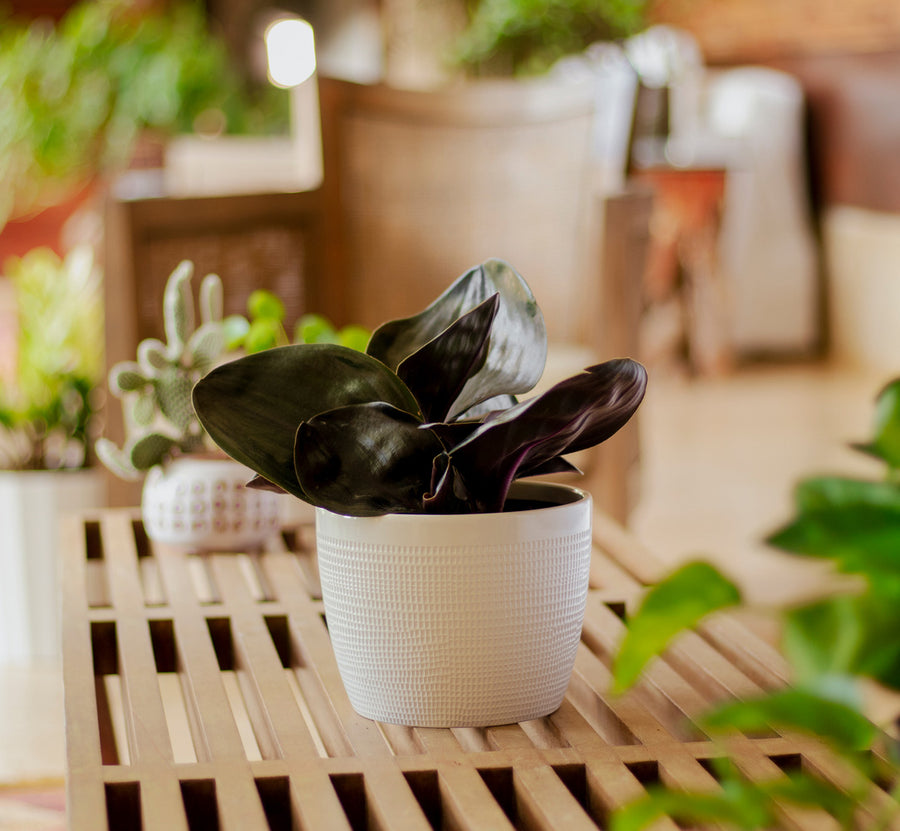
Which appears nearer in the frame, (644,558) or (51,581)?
(644,558)

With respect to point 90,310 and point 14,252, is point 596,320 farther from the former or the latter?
point 14,252

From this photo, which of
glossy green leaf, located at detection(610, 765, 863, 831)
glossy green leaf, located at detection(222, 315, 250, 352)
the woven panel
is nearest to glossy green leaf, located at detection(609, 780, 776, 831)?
glossy green leaf, located at detection(610, 765, 863, 831)

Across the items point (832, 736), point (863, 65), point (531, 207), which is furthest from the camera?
point (863, 65)

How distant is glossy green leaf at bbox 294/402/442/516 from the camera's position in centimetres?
59

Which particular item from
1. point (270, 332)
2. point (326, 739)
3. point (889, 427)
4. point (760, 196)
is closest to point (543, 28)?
point (760, 196)

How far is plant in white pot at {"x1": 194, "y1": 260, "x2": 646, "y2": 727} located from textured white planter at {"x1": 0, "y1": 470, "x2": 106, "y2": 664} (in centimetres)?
129

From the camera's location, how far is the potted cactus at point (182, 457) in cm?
99

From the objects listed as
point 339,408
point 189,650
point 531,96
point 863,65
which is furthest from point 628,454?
point 863,65

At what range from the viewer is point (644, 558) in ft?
3.21

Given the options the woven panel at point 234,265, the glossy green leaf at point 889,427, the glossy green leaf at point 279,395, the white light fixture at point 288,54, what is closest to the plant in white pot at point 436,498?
the glossy green leaf at point 279,395

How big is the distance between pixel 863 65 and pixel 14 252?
3277 millimetres

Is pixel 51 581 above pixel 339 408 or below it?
below

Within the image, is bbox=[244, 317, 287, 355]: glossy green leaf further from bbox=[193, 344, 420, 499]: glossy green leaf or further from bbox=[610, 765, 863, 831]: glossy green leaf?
Result: bbox=[610, 765, 863, 831]: glossy green leaf

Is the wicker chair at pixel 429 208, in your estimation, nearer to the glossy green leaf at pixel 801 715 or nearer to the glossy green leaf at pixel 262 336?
the glossy green leaf at pixel 262 336
